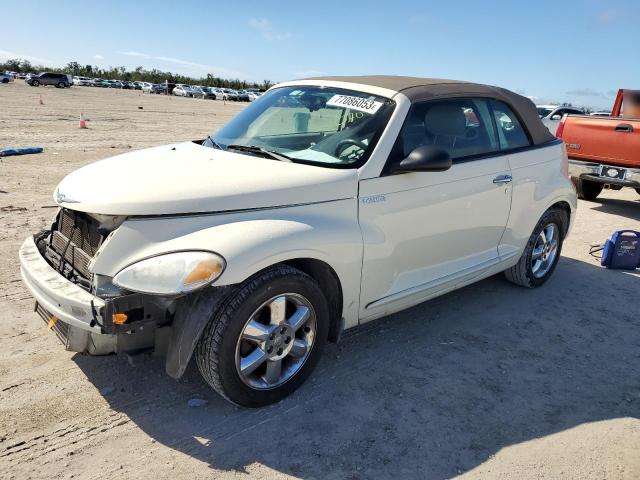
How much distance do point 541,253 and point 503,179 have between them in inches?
50.6

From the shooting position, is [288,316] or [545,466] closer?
[545,466]

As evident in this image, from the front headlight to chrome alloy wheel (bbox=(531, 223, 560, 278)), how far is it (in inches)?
141

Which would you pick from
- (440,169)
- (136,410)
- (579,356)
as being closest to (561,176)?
(579,356)

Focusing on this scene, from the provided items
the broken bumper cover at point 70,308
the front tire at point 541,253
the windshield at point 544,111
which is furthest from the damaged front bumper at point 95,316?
the windshield at point 544,111

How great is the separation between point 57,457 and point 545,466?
99.3 inches

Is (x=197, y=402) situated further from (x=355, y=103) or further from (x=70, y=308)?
(x=355, y=103)

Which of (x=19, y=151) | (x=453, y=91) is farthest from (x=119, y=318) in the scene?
(x=19, y=151)

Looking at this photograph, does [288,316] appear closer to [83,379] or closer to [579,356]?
[83,379]

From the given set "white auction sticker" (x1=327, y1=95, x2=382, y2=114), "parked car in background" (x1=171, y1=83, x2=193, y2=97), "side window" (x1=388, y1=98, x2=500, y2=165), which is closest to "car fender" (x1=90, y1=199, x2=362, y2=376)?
"side window" (x1=388, y1=98, x2=500, y2=165)

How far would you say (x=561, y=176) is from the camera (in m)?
5.24

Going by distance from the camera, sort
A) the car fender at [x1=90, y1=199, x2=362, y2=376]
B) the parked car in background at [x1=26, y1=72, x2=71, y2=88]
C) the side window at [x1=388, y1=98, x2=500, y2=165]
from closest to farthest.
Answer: the car fender at [x1=90, y1=199, x2=362, y2=376] → the side window at [x1=388, y1=98, x2=500, y2=165] → the parked car in background at [x1=26, y1=72, x2=71, y2=88]

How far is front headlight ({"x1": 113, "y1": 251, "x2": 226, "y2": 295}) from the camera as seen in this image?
266 cm

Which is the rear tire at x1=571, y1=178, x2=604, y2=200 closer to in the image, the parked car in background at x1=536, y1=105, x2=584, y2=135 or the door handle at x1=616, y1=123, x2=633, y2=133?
the door handle at x1=616, y1=123, x2=633, y2=133

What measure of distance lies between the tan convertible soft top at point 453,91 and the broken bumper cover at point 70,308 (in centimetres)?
245
